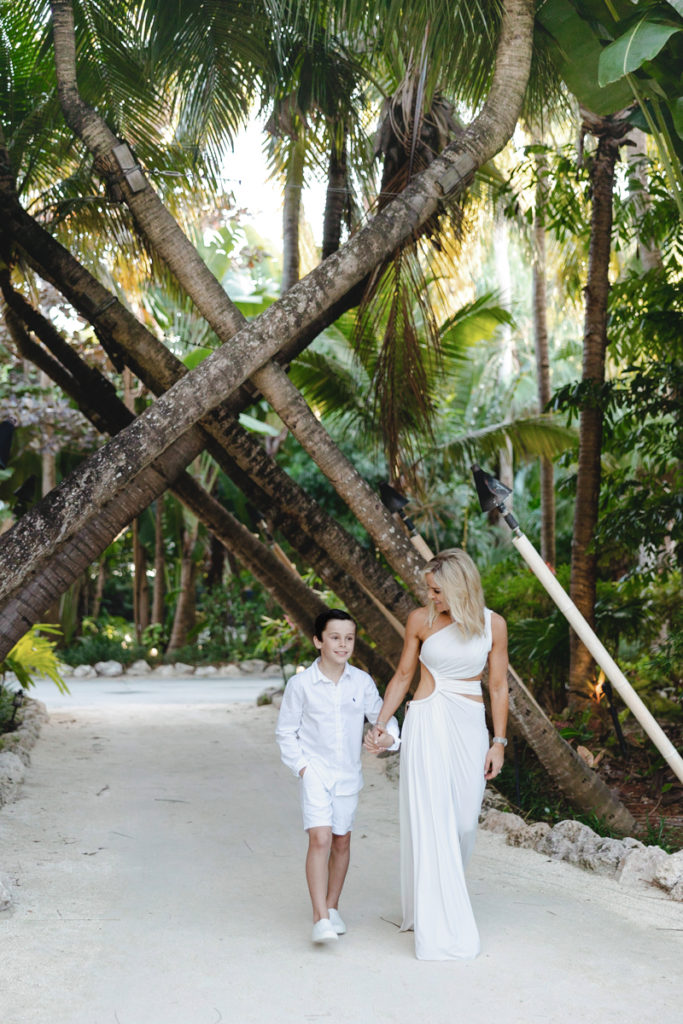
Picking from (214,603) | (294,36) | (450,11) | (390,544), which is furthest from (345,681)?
(214,603)

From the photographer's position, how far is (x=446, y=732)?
4.27 metres

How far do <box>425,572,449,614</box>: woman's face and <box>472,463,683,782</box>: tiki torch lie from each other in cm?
65

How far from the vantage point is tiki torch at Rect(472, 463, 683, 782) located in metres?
4.87

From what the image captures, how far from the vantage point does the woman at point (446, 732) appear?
4.10 meters

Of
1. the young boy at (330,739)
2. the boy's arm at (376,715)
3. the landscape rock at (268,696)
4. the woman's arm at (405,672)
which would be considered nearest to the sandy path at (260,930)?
the young boy at (330,739)

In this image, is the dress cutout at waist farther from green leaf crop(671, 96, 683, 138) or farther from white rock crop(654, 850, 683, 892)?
green leaf crop(671, 96, 683, 138)

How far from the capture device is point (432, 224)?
648 cm

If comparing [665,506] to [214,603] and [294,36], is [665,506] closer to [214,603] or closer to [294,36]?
[294,36]

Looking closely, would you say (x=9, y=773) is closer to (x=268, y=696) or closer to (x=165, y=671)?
(x=268, y=696)

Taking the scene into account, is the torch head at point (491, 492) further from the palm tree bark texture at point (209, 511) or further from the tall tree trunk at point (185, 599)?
the tall tree trunk at point (185, 599)

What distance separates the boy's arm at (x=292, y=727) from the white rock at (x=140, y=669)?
14.6 metres

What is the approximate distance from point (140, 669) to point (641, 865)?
14.4 metres

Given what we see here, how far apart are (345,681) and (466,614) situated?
622 millimetres

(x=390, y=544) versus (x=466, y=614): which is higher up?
(x=390, y=544)
